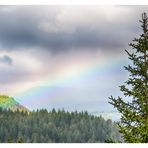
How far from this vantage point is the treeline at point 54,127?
517cm

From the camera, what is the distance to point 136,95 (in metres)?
5.13

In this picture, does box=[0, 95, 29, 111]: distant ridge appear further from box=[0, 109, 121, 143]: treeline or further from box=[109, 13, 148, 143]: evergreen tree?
box=[109, 13, 148, 143]: evergreen tree

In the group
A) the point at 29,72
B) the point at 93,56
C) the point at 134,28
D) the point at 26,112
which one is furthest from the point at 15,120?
the point at 134,28

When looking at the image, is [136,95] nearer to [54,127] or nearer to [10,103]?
[54,127]

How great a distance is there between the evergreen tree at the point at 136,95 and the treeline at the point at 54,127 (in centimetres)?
19

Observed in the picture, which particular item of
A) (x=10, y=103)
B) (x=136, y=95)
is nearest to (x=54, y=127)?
(x=10, y=103)

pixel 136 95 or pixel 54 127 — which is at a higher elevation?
pixel 136 95

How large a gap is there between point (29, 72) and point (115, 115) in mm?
926

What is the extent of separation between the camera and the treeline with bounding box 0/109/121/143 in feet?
17.0

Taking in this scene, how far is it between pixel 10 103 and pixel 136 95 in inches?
46.8

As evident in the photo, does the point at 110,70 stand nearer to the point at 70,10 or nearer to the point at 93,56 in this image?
the point at 93,56

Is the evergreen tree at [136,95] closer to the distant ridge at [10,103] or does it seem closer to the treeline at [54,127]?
the treeline at [54,127]

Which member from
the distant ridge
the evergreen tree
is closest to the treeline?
the distant ridge

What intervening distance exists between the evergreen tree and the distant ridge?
868mm
